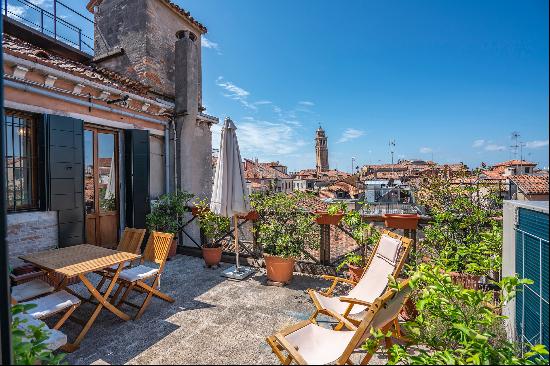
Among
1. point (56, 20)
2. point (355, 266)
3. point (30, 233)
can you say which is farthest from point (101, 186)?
point (56, 20)

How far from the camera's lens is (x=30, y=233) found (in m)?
4.80

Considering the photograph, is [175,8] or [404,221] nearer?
[404,221]

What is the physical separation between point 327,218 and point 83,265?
144 inches

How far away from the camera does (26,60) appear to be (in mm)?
4645

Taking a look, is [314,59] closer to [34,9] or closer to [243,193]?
[243,193]

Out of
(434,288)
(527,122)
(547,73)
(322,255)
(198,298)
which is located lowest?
(198,298)

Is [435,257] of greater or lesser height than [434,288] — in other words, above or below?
below

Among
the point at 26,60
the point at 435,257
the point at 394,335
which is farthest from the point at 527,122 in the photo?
the point at 26,60

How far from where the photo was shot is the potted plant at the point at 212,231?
18.7 ft

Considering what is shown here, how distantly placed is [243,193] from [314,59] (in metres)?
8.13

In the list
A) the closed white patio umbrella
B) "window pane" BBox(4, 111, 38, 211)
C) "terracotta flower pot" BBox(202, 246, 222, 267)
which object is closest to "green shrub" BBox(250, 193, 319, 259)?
the closed white patio umbrella

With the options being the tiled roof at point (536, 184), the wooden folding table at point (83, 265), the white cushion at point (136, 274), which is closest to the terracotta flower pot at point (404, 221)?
the tiled roof at point (536, 184)

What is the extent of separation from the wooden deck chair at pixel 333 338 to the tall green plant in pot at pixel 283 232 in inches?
78.8

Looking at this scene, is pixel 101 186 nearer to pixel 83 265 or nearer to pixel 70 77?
pixel 70 77
